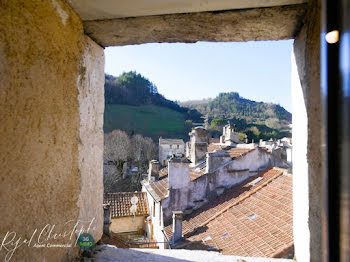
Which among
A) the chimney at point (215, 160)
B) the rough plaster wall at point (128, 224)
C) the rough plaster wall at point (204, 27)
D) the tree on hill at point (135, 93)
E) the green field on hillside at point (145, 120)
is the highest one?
the tree on hill at point (135, 93)

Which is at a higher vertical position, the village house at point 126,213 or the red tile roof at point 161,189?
the red tile roof at point 161,189

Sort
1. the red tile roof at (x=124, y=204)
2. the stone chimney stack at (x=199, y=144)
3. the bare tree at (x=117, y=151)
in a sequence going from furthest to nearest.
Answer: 1. the bare tree at (x=117, y=151)
2. the stone chimney stack at (x=199, y=144)
3. the red tile roof at (x=124, y=204)

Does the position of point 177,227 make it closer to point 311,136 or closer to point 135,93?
point 311,136

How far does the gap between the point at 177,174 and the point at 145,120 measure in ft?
109

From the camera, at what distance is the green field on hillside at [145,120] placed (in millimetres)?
37503

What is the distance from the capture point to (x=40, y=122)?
119 cm

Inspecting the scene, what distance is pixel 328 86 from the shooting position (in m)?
0.51

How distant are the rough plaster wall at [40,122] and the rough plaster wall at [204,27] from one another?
0.22 m

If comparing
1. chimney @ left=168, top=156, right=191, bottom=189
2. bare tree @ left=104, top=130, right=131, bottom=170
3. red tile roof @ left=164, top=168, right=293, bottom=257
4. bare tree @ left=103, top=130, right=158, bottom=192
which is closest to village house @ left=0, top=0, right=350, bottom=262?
red tile roof @ left=164, top=168, right=293, bottom=257

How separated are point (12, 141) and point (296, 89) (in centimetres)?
161

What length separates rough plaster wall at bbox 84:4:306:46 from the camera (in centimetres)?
136

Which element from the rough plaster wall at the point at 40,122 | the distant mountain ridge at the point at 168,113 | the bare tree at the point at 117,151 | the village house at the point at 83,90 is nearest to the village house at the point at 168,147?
the bare tree at the point at 117,151

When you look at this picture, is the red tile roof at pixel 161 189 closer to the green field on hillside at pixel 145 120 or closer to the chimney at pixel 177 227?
the chimney at pixel 177 227

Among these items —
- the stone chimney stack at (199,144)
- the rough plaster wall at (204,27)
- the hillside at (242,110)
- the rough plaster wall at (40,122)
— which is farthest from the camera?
the hillside at (242,110)
